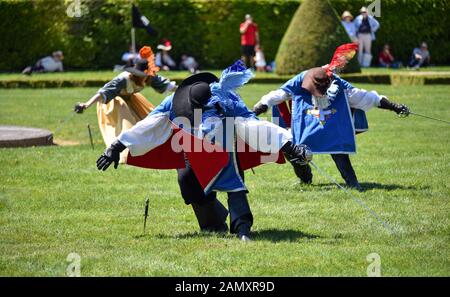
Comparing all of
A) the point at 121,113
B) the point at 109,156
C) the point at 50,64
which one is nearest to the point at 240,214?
the point at 109,156

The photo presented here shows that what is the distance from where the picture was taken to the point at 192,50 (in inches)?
1137

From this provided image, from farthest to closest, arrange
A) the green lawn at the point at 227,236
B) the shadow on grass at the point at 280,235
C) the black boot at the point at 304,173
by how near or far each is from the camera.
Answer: the black boot at the point at 304,173
the shadow on grass at the point at 280,235
the green lawn at the point at 227,236

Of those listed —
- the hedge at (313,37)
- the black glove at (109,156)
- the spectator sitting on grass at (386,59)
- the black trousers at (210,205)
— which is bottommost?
the spectator sitting on grass at (386,59)

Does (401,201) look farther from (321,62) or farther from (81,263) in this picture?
(321,62)

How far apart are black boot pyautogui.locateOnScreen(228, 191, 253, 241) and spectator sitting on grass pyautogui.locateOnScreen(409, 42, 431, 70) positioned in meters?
20.1

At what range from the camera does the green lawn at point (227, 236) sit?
289 inches

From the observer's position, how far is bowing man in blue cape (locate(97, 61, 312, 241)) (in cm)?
807

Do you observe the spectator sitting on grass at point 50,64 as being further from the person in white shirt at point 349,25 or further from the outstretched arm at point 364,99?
the outstretched arm at point 364,99

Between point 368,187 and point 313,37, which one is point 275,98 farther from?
point 313,37

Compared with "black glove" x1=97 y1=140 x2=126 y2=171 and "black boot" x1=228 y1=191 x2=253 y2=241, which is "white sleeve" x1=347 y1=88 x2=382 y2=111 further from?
"black glove" x1=97 y1=140 x2=126 y2=171

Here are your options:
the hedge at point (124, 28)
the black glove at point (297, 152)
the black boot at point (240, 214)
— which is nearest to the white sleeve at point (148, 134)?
the black boot at point (240, 214)

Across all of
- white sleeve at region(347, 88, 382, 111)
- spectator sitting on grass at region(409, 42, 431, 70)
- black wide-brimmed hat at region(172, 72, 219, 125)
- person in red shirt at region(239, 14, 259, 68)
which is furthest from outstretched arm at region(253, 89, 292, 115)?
spectator sitting on grass at region(409, 42, 431, 70)

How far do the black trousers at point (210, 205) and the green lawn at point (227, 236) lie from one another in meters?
0.17

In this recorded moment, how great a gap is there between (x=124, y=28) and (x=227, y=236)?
20653 mm
